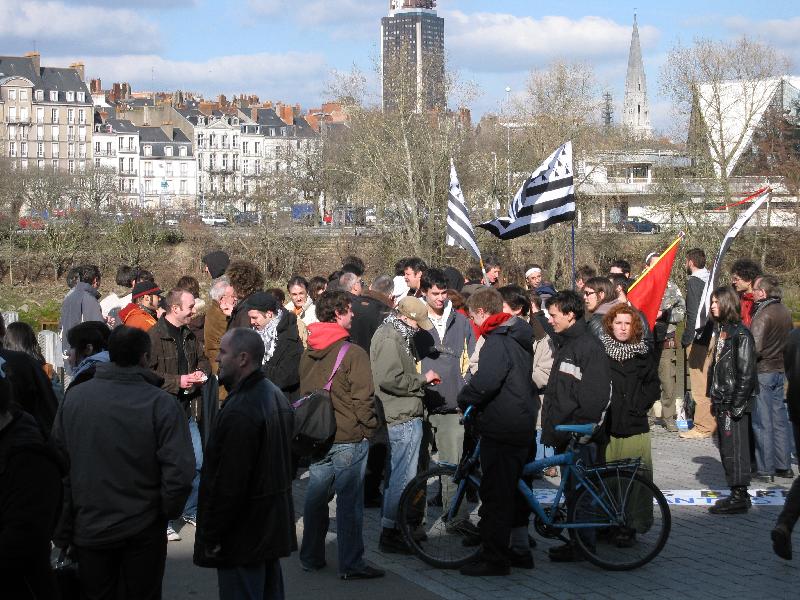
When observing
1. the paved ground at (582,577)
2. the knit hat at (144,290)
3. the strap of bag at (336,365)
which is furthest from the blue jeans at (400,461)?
the knit hat at (144,290)

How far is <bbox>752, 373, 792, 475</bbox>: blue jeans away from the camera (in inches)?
435

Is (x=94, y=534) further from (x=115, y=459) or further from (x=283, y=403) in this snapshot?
(x=283, y=403)

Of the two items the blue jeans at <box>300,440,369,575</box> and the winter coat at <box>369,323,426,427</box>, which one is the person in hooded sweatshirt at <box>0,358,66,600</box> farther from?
the winter coat at <box>369,323,426,427</box>

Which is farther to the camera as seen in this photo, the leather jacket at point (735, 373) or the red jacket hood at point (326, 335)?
the leather jacket at point (735, 373)

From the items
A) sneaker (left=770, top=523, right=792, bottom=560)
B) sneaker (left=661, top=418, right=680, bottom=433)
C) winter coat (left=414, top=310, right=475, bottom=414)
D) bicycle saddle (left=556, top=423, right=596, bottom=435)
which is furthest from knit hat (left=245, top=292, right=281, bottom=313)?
sneaker (left=661, top=418, right=680, bottom=433)

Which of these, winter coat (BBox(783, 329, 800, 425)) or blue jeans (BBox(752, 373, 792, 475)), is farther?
blue jeans (BBox(752, 373, 792, 475))

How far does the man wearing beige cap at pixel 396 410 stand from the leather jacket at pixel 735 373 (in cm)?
284

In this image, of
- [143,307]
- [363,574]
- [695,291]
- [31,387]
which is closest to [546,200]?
[695,291]

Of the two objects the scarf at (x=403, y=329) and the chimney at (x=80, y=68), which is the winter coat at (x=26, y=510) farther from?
the chimney at (x=80, y=68)

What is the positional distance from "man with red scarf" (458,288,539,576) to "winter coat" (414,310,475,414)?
1.20 meters

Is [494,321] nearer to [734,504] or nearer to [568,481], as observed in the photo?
[568,481]

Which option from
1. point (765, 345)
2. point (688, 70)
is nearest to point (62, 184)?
point (688, 70)

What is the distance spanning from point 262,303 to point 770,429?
17.4 ft

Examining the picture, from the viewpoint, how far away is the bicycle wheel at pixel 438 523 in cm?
814
